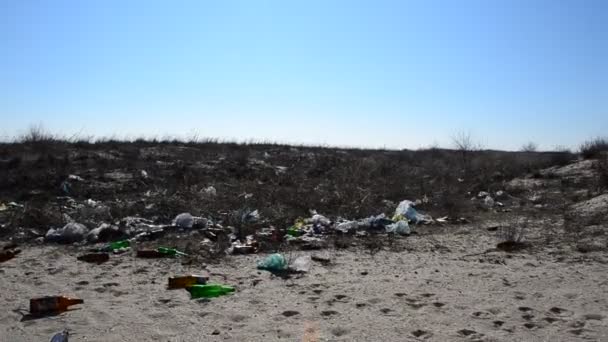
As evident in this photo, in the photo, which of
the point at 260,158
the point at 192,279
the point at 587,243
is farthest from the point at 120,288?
the point at 260,158

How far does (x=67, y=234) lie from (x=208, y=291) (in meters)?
3.24

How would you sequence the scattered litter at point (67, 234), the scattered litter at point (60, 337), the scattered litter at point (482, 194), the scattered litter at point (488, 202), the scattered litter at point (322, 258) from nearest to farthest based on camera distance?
the scattered litter at point (60, 337) → the scattered litter at point (322, 258) → the scattered litter at point (67, 234) → the scattered litter at point (488, 202) → the scattered litter at point (482, 194)

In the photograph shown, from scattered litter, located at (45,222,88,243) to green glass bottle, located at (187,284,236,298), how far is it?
297cm

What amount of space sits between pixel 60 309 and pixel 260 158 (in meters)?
12.5

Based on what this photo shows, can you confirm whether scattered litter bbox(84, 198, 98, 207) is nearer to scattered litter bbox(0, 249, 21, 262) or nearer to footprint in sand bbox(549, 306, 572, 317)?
scattered litter bbox(0, 249, 21, 262)

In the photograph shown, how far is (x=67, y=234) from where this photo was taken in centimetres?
649

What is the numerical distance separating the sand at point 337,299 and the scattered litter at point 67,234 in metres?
0.67

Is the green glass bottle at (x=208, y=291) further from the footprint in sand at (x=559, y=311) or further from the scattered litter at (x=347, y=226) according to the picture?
the scattered litter at (x=347, y=226)

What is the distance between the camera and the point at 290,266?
505cm

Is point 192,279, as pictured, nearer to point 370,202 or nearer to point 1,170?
point 370,202

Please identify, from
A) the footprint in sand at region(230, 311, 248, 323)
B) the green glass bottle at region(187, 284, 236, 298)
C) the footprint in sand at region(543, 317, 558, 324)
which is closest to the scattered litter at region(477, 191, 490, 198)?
the footprint in sand at region(543, 317, 558, 324)

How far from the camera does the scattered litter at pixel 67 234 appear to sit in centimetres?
646

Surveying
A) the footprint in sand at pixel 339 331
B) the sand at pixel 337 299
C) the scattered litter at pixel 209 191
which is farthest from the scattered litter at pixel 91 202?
the footprint in sand at pixel 339 331

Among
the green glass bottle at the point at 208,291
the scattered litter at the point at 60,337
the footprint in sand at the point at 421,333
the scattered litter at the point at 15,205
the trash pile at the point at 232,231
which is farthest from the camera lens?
the scattered litter at the point at 15,205
